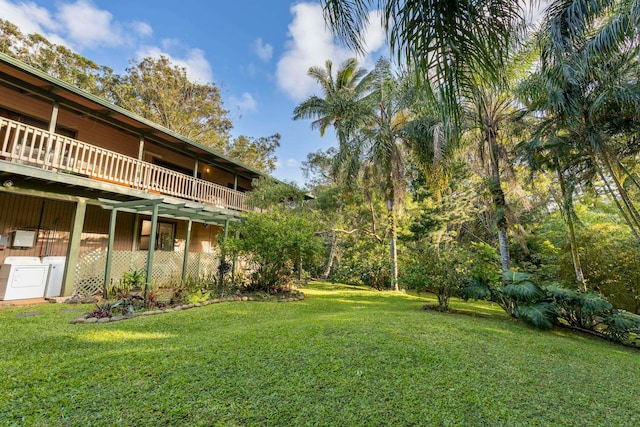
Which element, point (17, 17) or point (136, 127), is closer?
point (136, 127)

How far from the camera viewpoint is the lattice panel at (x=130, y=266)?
25.2ft

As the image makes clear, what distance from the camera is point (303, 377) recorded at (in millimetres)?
2893

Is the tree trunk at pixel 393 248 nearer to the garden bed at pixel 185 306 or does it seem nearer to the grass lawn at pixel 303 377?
the garden bed at pixel 185 306

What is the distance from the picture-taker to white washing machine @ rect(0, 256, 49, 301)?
660 cm

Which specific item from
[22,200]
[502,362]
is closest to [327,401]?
[502,362]

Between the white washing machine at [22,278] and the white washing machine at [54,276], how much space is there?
3.0 inches

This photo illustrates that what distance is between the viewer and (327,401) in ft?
8.12

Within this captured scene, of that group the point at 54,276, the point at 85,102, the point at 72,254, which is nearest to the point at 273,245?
the point at 72,254

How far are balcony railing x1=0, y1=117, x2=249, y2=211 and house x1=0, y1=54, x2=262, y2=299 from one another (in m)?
0.03

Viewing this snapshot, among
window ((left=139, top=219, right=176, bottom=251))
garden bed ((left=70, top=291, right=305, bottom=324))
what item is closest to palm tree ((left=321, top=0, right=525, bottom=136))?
garden bed ((left=70, top=291, right=305, bottom=324))

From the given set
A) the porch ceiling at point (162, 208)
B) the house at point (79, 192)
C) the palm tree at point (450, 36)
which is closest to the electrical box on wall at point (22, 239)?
the house at point (79, 192)

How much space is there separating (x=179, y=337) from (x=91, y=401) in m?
1.99

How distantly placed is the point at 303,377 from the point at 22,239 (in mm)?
9600

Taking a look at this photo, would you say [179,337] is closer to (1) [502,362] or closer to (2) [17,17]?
(1) [502,362]
